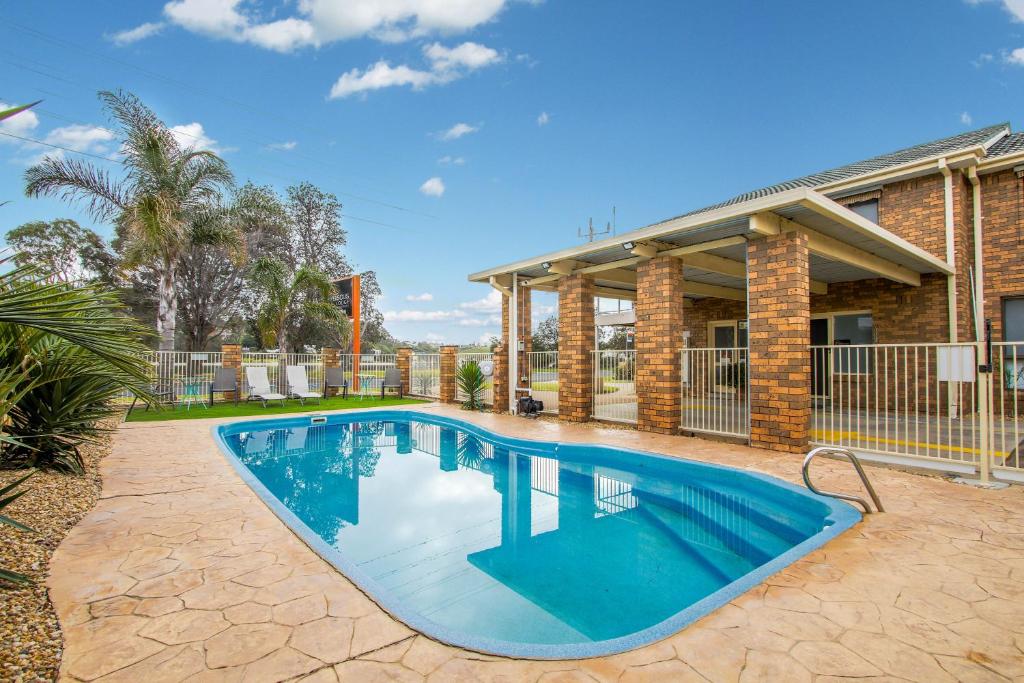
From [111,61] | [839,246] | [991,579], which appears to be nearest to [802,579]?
[991,579]

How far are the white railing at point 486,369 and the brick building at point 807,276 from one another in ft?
3.04

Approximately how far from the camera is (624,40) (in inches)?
483

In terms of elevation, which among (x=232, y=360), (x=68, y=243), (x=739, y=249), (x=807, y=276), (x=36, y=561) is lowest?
(x=36, y=561)

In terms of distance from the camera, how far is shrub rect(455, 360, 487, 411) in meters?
12.2

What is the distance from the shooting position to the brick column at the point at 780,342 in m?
6.44

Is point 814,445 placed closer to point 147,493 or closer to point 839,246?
point 839,246

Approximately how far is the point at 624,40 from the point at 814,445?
1106 cm

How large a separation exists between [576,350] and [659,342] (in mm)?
1959

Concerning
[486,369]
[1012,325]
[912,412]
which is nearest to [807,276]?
[912,412]

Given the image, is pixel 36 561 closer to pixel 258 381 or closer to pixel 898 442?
pixel 898 442

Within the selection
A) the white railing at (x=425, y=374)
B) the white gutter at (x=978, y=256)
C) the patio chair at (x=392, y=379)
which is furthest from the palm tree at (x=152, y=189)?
the white gutter at (x=978, y=256)

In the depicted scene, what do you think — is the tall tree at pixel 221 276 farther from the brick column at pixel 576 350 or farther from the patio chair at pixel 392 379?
the brick column at pixel 576 350

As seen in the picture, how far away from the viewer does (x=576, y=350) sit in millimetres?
9586

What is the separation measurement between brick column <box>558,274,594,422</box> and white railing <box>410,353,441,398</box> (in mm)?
6158
